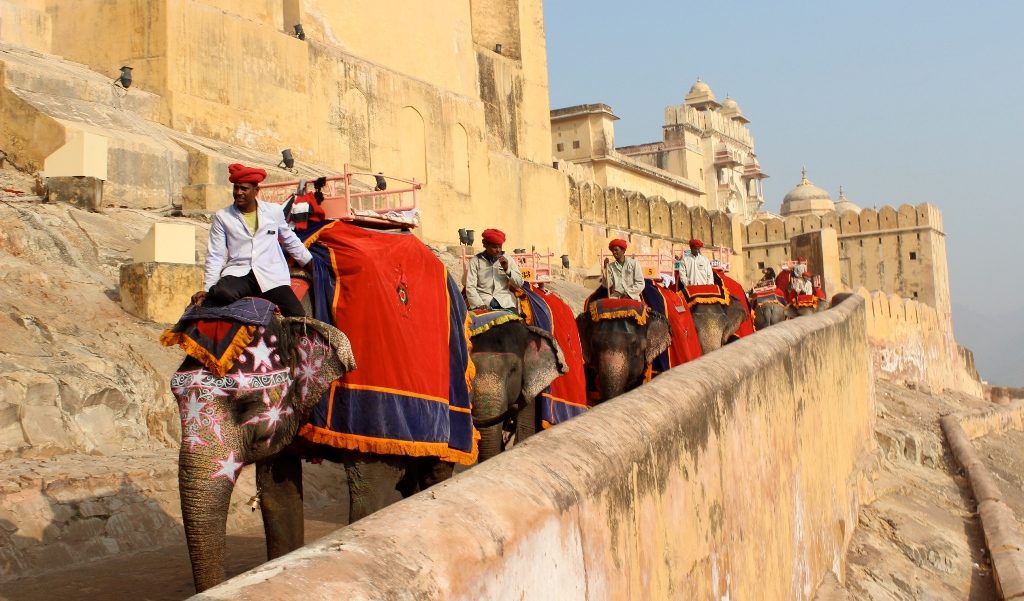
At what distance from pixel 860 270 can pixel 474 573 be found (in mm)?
55466

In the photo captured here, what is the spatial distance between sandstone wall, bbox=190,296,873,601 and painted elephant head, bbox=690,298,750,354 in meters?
4.06

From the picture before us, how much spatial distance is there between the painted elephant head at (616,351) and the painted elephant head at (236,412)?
5.48 metres

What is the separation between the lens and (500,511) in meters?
3.04

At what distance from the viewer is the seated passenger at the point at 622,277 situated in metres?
10.8

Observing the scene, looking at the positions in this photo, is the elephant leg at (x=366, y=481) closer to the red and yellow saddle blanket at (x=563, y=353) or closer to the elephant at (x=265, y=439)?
the elephant at (x=265, y=439)

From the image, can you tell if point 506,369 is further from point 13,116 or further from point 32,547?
point 13,116

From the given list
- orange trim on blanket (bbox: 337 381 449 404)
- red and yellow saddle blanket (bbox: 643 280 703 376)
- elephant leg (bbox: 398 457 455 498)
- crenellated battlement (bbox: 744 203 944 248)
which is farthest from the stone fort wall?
orange trim on blanket (bbox: 337 381 449 404)

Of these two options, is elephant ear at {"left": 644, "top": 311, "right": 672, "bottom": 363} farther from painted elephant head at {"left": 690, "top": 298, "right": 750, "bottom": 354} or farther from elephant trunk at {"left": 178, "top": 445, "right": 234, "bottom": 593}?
elephant trunk at {"left": 178, "top": 445, "right": 234, "bottom": 593}

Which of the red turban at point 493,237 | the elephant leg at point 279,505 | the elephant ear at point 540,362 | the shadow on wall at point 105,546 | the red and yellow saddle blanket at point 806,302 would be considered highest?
the red turban at point 493,237

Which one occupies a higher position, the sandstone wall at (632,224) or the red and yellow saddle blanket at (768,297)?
the sandstone wall at (632,224)

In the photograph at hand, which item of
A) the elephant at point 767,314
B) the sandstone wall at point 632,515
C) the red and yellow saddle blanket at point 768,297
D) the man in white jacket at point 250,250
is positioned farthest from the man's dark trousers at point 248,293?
the red and yellow saddle blanket at point 768,297

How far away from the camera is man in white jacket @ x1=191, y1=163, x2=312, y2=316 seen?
5.02 m

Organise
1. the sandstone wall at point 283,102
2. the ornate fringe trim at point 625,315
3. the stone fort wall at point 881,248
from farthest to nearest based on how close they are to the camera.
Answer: the stone fort wall at point 881,248 < the sandstone wall at point 283,102 < the ornate fringe trim at point 625,315

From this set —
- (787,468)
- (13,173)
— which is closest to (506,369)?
(787,468)
